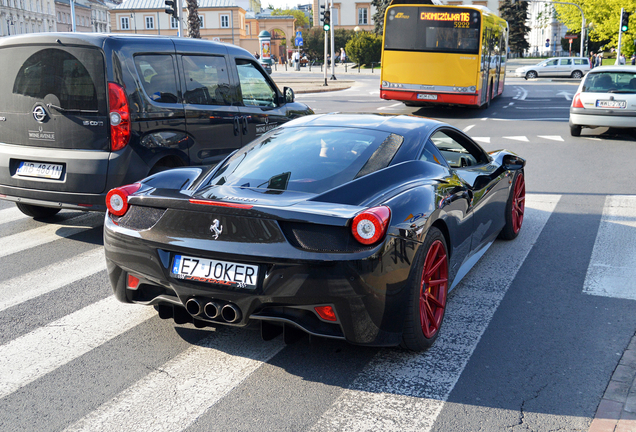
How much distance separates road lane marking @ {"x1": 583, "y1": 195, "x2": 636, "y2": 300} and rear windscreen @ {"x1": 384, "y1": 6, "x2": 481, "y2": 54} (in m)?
12.2

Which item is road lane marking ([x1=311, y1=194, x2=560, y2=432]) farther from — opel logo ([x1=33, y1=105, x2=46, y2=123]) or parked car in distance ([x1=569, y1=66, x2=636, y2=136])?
parked car in distance ([x1=569, y1=66, x2=636, y2=136])

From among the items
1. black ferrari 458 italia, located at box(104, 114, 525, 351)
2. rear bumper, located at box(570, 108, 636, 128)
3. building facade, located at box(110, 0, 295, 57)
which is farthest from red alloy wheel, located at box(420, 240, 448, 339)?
building facade, located at box(110, 0, 295, 57)

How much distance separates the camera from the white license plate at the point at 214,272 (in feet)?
11.3

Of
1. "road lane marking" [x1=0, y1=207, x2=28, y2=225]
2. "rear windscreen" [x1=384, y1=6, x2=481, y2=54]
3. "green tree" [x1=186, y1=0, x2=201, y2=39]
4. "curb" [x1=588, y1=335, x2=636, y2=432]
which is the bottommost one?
"curb" [x1=588, y1=335, x2=636, y2=432]

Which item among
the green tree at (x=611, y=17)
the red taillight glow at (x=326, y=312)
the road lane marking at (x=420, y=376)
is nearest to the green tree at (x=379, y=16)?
the green tree at (x=611, y=17)

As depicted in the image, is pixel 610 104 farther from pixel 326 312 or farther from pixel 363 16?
pixel 363 16

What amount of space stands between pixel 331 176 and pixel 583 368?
181cm

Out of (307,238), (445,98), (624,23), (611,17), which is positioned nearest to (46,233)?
(307,238)

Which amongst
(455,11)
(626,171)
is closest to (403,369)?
(626,171)

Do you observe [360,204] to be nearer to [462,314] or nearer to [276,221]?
[276,221]

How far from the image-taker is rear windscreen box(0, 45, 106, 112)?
6070 millimetres

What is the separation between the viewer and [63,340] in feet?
13.5

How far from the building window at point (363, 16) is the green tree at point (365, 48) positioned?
36777mm

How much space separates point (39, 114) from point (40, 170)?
0.53 metres
